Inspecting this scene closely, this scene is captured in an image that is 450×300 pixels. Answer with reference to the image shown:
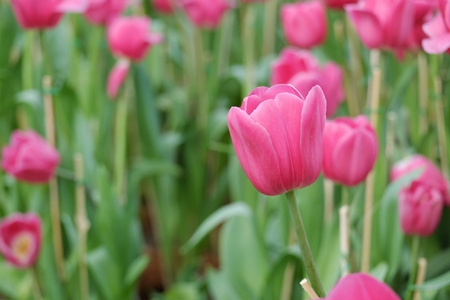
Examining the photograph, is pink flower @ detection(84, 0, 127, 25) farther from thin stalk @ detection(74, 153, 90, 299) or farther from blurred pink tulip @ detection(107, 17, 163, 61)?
thin stalk @ detection(74, 153, 90, 299)

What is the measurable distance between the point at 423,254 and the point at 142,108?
618 millimetres

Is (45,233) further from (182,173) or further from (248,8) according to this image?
(248,8)

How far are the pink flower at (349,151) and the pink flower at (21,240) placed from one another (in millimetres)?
416

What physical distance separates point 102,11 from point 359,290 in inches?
37.4

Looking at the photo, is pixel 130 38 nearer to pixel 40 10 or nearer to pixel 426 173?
pixel 40 10

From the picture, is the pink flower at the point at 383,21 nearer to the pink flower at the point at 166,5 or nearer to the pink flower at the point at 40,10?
the pink flower at the point at 40,10

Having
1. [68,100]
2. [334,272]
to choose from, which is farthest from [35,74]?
[334,272]

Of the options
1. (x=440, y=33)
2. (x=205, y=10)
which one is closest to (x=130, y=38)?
(x=205, y=10)

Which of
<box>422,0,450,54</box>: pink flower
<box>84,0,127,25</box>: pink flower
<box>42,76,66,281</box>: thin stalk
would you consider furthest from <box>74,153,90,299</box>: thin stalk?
<box>422,0,450,54</box>: pink flower

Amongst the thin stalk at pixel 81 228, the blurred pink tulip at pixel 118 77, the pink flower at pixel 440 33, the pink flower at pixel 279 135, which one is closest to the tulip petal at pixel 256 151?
the pink flower at pixel 279 135

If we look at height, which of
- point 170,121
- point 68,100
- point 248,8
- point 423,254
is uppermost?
point 248,8

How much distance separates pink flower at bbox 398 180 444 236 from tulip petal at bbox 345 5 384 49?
6.0 inches

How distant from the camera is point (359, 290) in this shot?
24 centimetres

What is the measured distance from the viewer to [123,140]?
3.30 feet
